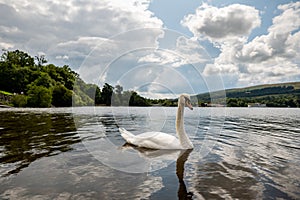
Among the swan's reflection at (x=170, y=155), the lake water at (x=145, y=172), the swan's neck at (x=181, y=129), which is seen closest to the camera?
the lake water at (x=145, y=172)

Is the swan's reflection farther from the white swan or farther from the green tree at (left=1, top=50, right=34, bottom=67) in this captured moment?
the green tree at (left=1, top=50, right=34, bottom=67)

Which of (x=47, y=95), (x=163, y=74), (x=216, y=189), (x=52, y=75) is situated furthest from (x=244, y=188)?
(x=52, y=75)

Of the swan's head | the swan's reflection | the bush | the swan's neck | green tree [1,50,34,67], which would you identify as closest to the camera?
the swan's reflection

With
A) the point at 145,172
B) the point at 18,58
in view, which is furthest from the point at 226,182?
the point at 18,58

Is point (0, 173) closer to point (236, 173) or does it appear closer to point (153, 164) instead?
point (153, 164)

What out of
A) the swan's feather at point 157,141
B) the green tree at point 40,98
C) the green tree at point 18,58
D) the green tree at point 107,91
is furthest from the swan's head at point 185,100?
the green tree at point 18,58

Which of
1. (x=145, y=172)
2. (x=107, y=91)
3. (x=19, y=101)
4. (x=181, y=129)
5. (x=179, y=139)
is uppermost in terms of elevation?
(x=107, y=91)

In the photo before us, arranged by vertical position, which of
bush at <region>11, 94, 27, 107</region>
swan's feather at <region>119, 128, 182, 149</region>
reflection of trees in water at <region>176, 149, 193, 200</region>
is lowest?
reflection of trees in water at <region>176, 149, 193, 200</region>

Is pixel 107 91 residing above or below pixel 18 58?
→ below

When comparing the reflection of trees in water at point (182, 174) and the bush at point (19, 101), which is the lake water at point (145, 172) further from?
the bush at point (19, 101)

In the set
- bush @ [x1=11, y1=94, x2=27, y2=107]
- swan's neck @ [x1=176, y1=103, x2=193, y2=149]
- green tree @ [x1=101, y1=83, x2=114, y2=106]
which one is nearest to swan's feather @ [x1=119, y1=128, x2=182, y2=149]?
swan's neck @ [x1=176, y1=103, x2=193, y2=149]

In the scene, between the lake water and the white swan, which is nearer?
the lake water

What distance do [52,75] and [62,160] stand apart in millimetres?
121730

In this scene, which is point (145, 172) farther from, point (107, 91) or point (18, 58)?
point (18, 58)
